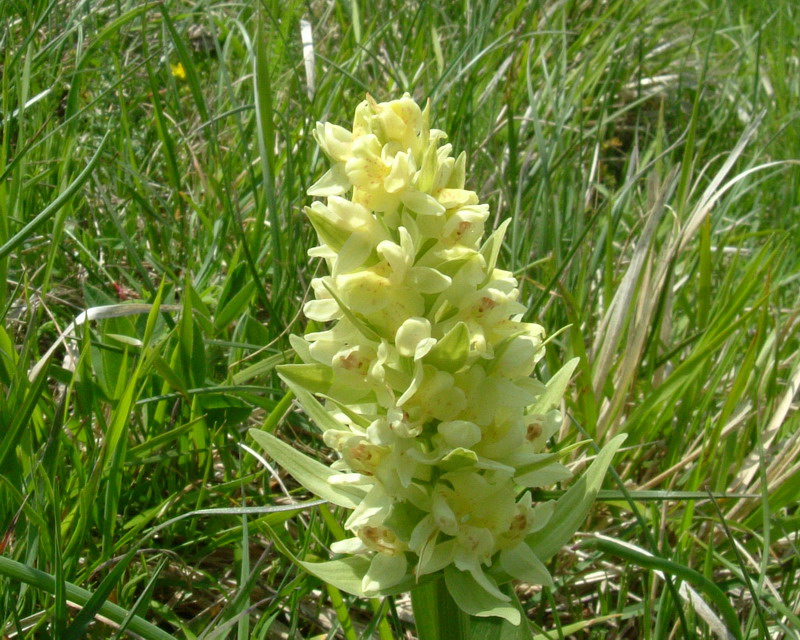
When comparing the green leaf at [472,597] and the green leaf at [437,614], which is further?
the green leaf at [437,614]

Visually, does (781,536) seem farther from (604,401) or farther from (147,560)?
(147,560)

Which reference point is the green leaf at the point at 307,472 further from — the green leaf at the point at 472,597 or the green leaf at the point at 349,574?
the green leaf at the point at 472,597

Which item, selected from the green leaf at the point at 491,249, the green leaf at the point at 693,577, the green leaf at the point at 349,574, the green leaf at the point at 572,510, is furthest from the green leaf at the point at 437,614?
the green leaf at the point at 491,249

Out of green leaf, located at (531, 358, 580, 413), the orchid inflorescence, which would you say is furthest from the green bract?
green leaf, located at (531, 358, 580, 413)

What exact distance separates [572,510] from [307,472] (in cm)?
41

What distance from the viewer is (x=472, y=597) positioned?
46.0 inches

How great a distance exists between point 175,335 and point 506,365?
2.97 ft

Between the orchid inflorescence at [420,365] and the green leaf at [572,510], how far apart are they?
0.03 meters

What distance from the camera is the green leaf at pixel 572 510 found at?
1.23 m

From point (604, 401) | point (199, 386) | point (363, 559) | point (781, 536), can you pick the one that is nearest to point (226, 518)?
point (199, 386)

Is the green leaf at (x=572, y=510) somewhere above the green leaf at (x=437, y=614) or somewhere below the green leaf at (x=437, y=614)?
above

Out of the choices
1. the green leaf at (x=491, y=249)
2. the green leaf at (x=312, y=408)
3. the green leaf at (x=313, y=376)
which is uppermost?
the green leaf at (x=491, y=249)

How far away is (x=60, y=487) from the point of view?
1.43 meters

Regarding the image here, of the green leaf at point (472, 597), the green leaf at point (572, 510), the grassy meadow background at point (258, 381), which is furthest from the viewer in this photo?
the grassy meadow background at point (258, 381)
